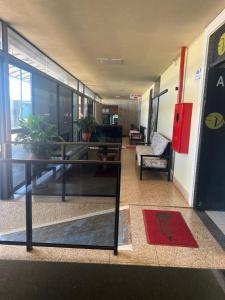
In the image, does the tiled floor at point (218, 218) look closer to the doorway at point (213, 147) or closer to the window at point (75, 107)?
the doorway at point (213, 147)

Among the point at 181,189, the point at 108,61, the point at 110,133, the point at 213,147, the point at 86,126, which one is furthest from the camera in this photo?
the point at 86,126

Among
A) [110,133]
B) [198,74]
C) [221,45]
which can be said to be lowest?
[110,133]

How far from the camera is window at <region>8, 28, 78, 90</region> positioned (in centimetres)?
362

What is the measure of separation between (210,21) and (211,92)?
0.90 m

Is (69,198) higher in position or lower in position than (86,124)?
lower

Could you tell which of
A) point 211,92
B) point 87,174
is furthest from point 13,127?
point 211,92

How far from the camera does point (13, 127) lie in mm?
3852

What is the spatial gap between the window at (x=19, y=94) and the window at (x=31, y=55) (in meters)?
0.25

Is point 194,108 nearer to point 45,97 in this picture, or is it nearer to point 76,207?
point 76,207

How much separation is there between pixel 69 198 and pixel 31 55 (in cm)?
278

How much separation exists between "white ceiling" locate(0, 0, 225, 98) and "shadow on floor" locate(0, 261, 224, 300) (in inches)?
109

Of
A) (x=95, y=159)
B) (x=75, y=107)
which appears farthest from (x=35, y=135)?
(x=75, y=107)

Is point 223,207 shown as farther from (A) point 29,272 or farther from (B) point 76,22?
(B) point 76,22

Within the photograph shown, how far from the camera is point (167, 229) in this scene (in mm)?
2826
